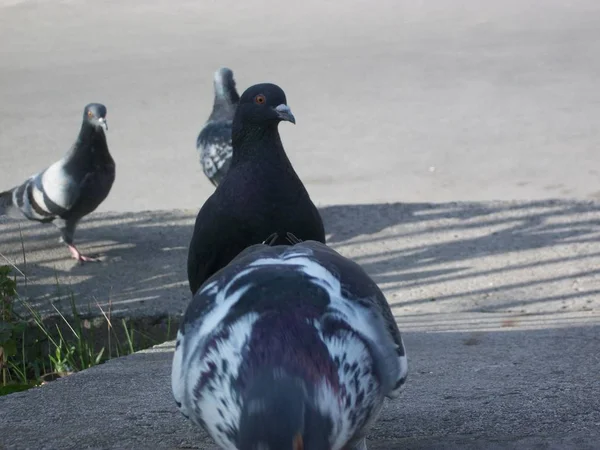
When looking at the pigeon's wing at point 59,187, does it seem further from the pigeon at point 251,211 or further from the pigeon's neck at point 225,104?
the pigeon at point 251,211

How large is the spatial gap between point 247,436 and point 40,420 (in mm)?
1544

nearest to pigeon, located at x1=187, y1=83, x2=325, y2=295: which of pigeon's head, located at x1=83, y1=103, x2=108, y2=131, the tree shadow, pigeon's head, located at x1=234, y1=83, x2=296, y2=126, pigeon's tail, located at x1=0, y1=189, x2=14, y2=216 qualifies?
pigeon's head, located at x1=234, y1=83, x2=296, y2=126

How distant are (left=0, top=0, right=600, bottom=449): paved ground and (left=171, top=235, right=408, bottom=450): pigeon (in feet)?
2.10

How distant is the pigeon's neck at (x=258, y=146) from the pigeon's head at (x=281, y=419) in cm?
187

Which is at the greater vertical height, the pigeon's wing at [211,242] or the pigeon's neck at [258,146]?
the pigeon's neck at [258,146]

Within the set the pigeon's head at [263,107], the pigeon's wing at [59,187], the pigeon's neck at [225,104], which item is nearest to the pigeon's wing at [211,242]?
the pigeon's head at [263,107]

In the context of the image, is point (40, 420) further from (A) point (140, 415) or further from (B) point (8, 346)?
(B) point (8, 346)

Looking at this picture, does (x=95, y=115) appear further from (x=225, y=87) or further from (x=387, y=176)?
(x=387, y=176)

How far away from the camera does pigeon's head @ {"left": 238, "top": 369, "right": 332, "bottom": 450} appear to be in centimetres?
175

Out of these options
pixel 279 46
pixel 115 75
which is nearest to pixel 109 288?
pixel 115 75

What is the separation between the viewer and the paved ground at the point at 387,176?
3238 mm

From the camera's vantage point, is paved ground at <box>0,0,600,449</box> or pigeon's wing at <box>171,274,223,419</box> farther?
paved ground at <box>0,0,600,449</box>

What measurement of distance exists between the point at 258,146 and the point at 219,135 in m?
2.70

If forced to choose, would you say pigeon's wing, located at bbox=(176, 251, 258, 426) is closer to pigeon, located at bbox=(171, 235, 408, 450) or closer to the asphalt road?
Result: pigeon, located at bbox=(171, 235, 408, 450)
